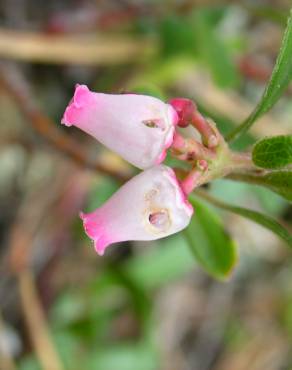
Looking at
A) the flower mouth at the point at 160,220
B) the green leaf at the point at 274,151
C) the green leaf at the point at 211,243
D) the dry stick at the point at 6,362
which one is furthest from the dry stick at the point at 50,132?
the dry stick at the point at 6,362

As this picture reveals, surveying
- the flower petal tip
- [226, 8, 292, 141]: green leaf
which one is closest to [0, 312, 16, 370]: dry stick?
[226, 8, 292, 141]: green leaf

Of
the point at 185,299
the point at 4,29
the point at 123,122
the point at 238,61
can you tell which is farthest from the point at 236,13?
the point at 123,122

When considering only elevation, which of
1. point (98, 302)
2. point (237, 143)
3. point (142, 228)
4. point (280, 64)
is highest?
point (280, 64)

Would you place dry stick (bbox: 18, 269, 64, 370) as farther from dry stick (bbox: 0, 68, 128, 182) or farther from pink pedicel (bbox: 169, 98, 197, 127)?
pink pedicel (bbox: 169, 98, 197, 127)

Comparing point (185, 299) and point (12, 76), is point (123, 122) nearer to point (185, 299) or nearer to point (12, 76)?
point (12, 76)

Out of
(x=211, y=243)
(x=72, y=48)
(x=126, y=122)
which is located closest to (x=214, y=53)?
(x=72, y=48)

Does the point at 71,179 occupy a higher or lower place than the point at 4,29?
lower
